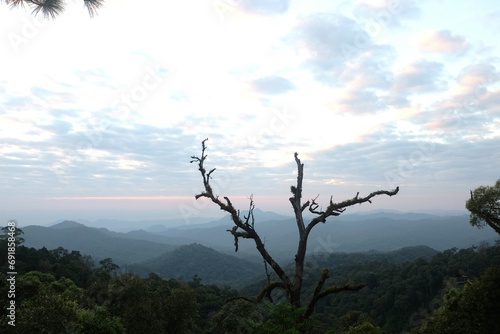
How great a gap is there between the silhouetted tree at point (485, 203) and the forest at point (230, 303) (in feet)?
6.26

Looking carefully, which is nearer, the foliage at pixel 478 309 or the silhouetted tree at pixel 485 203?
the foliage at pixel 478 309

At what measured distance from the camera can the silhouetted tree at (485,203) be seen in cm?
1167

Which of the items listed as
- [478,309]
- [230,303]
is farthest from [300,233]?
[230,303]

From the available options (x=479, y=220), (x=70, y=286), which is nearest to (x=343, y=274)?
(x=70, y=286)

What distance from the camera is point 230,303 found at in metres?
38.7

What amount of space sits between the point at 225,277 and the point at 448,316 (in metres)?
180

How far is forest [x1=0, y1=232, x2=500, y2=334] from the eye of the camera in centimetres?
972

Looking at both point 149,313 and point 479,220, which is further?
point 149,313

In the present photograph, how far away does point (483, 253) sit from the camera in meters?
86.1

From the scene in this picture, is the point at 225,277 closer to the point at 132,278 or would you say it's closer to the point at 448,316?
the point at 132,278

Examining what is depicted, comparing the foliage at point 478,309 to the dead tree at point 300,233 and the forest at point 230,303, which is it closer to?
the forest at point 230,303

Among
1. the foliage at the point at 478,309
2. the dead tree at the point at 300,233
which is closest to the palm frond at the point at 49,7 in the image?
the dead tree at the point at 300,233

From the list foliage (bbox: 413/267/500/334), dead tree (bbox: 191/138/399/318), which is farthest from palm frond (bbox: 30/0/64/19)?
foliage (bbox: 413/267/500/334)

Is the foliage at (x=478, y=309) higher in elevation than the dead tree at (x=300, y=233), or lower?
lower
